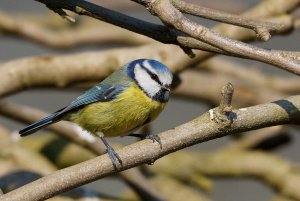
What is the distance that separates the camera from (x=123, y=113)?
2.58 m

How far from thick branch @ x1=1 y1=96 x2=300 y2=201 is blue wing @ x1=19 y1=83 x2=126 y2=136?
62cm

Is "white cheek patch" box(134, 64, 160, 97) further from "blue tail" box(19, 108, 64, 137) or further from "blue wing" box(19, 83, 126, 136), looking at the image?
"blue tail" box(19, 108, 64, 137)

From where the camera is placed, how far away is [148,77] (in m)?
2.64

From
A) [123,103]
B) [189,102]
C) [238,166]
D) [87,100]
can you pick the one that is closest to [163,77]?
[123,103]

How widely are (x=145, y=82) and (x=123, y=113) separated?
16 centimetres

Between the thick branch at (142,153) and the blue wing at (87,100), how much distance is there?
24.6 inches

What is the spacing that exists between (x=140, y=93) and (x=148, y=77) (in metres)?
0.07

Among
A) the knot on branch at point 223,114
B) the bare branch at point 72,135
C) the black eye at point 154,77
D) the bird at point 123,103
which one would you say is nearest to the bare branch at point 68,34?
the bare branch at point 72,135

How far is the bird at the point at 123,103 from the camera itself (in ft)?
8.47

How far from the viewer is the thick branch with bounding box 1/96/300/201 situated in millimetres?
1962

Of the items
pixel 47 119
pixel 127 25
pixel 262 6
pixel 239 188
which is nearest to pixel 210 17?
pixel 127 25

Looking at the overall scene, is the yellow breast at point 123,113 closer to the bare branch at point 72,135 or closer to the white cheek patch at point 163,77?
the white cheek patch at point 163,77

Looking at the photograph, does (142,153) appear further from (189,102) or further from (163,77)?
(189,102)

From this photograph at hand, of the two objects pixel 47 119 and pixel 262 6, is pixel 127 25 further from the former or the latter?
pixel 262 6
